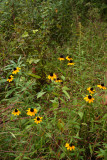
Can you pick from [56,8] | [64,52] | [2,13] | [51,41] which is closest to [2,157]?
[64,52]

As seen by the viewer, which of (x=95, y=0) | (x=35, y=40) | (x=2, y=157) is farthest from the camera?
(x=95, y=0)

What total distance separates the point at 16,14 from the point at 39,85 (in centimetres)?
178

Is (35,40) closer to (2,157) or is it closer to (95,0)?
(2,157)

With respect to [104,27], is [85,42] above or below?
below

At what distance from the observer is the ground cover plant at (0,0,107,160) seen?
1564 mm

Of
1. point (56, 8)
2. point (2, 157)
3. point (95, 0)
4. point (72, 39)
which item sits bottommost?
point (2, 157)

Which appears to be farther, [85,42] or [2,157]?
[85,42]

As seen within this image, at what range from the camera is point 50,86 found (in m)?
2.64

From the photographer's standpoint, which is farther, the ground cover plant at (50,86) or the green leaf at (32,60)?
the green leaf at (32,60)

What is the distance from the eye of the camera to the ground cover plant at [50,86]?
5.13ft

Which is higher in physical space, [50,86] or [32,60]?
[32,60]

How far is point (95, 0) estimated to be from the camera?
4.80 meters

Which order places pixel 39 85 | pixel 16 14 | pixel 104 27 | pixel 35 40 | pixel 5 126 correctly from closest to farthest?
pixel 5 126 < pixel 39 85 < pixel 35 40 < pixel 16 14 < pixel 104 27

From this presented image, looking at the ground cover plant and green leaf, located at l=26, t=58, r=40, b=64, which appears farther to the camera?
green leaf, located at l=26, t=58, r=40, b=64
